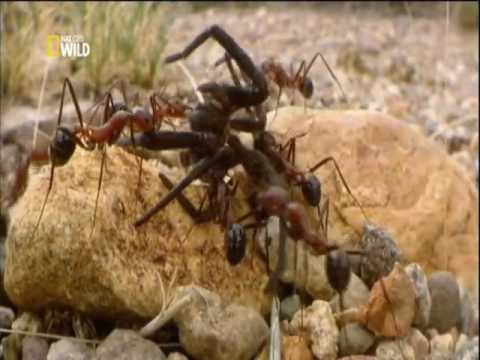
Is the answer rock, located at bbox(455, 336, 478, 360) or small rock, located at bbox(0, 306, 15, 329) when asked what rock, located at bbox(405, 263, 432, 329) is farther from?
small rock, located at bbox(0, 306, 15, 329)

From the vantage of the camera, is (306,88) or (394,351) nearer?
(394,351)

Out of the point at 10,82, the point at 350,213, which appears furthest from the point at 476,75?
the point at 350,213

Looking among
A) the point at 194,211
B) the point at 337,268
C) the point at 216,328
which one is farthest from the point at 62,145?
the point at 337,268

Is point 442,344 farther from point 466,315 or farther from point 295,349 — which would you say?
point 295,349

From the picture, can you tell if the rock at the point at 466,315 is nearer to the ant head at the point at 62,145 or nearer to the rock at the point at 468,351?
the rock at the point at 468,351

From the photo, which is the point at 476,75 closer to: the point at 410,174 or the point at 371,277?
the point at 410,174
